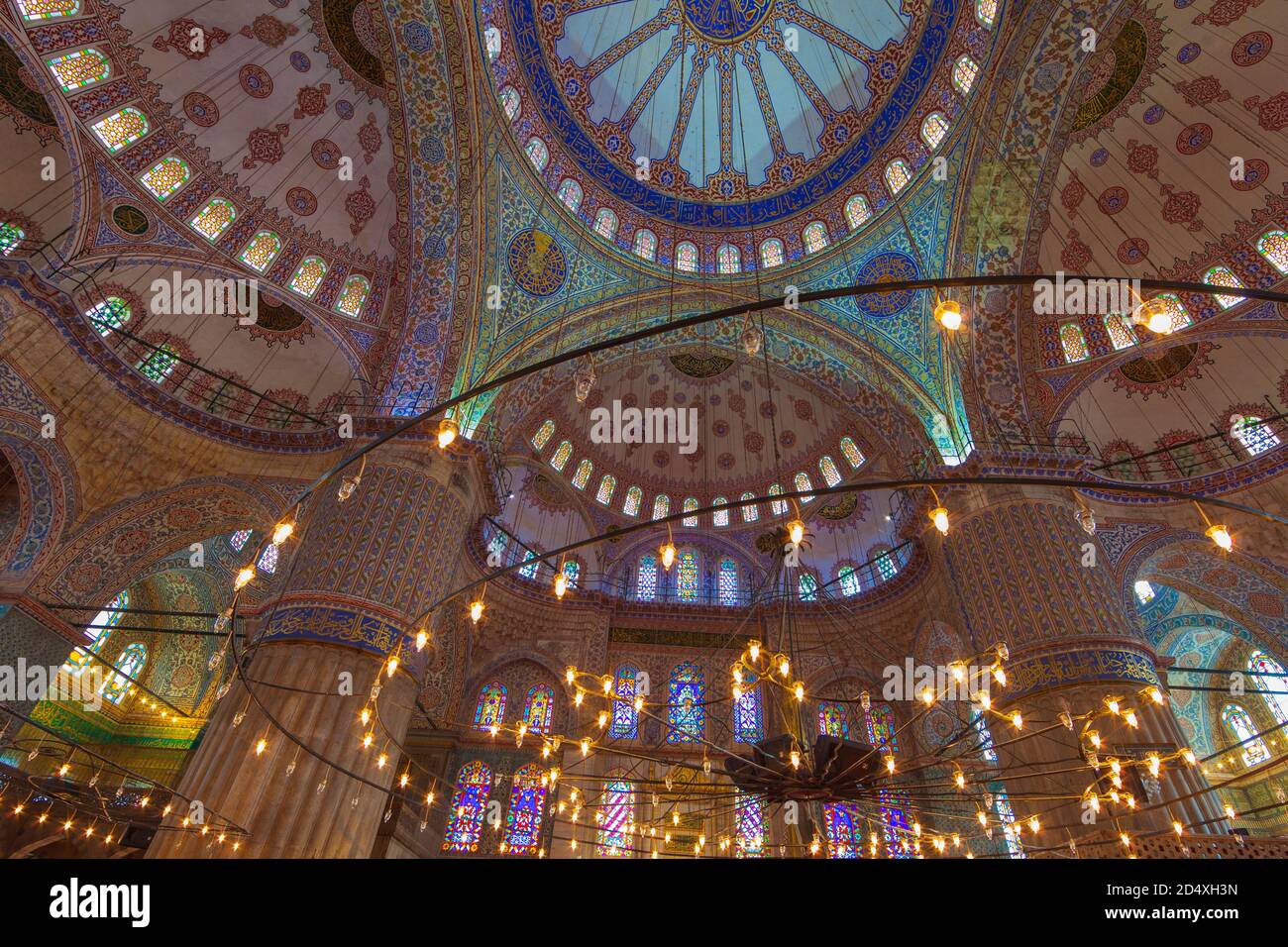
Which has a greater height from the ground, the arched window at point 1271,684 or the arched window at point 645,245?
the arched window at point 645,245

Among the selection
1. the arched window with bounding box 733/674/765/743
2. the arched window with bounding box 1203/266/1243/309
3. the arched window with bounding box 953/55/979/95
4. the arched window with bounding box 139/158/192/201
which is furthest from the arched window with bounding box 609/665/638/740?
the arched window with bounding box 953/55/979/95

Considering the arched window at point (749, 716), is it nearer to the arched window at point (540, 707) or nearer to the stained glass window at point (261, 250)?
the arched window at point (540, 707)

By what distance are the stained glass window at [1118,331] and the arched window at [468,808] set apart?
44.7 ft

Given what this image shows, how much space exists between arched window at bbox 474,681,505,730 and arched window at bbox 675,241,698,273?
373 inches

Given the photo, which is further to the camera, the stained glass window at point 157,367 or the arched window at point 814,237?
the arched window at point 814,237

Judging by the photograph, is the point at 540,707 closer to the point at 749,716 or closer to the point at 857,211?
the point at 749,716

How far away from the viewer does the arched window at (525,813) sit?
11.7 meters

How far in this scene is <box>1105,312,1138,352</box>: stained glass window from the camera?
10.9m

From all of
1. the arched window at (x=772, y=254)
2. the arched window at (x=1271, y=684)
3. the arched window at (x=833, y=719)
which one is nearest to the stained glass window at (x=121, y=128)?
the arched window at (x=772, y=254)

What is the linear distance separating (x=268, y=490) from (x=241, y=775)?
5376 millimetres

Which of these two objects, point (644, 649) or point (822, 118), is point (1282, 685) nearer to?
point (644, 649)

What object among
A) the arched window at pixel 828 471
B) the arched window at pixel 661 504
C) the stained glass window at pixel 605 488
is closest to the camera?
the arched window at pixel 828 471

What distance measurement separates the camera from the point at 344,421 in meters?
10.6
